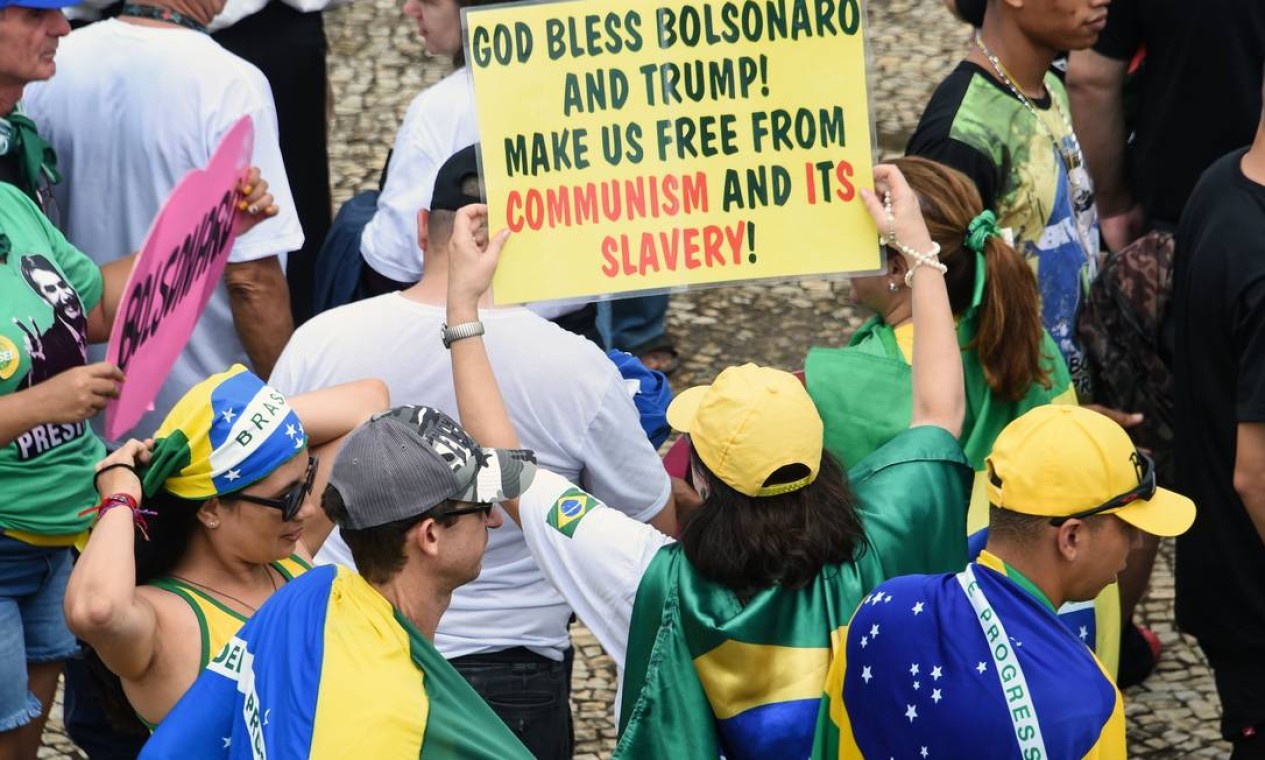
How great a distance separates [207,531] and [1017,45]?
262cm

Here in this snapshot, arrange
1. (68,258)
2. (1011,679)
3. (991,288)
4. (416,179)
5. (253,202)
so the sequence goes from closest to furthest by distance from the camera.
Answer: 1. (1011,679)
2. (991,288)
3. (68,258)
4. (253,202)
5. (416,179)

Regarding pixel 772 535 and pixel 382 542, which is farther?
pixel 772 535

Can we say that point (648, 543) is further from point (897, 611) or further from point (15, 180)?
point (15, 180)

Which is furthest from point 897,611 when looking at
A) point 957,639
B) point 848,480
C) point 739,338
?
point 739,338

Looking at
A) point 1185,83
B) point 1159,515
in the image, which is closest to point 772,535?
point 1159,515

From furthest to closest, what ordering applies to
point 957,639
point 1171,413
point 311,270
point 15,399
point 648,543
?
point 311,270, point 1171,413, point 15,399, point 648,543, point 957,639

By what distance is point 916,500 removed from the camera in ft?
10.5

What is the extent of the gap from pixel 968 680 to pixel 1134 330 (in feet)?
7.13

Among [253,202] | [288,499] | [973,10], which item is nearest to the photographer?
[288,499]

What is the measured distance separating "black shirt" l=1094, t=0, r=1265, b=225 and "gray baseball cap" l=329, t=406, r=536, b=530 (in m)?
3.15

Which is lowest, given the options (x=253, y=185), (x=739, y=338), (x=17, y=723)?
(x=739, y=338)

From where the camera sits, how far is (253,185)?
166 inches

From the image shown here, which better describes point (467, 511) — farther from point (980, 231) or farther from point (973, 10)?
point (973, 10)

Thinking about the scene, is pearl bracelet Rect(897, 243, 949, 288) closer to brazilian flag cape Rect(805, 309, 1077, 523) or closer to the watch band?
brazilian flag cape Rect(805, 309, 1077, 523)
